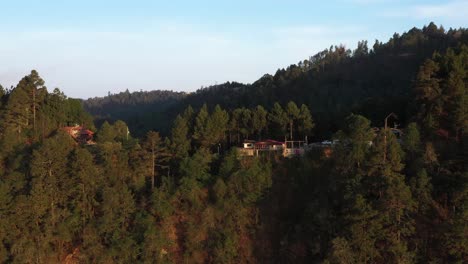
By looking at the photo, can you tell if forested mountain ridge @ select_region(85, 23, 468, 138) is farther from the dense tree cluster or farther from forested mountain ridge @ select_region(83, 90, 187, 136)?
forested mountain ridge @ select_region(83, 90, 187, 136)

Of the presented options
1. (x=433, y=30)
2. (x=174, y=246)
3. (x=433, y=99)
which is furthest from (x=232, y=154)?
(x=433, y=30)

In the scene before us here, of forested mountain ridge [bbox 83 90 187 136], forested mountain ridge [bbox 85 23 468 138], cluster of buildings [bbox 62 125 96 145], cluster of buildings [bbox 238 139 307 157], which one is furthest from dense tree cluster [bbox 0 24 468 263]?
forested mountain ridge [bbox 83 90 187 136]

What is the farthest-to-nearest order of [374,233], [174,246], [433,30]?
[433,30]
[174,246]
[374,233]

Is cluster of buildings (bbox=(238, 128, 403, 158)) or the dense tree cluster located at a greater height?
cluster of buildings (bbox=(238, 128, 403, 158))

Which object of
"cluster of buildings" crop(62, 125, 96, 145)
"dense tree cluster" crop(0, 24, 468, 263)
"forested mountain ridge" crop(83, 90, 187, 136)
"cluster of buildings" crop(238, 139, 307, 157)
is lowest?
"dense tree cluster" crop(0, 24, 468, 263)

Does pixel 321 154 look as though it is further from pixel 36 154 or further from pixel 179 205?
pixel 36 154

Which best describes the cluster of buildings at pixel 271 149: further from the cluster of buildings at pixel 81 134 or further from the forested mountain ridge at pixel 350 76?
the forested mountain ridge at pixel 350 76

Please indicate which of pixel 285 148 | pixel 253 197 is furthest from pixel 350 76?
pixel 253 197

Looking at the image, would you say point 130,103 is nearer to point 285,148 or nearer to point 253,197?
point 285,148
